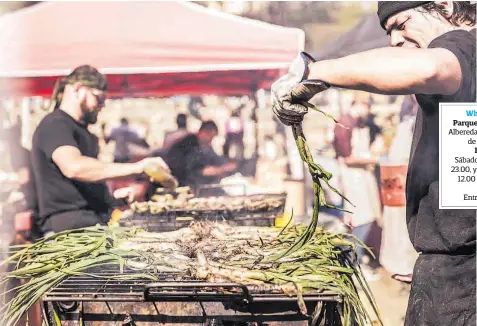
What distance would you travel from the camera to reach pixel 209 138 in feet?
15.8

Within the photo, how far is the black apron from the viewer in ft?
11.0

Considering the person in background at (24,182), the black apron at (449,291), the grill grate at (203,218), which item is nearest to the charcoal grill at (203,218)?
the grill grate at (203,218)

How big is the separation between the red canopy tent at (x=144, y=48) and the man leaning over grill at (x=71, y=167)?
0.14 m

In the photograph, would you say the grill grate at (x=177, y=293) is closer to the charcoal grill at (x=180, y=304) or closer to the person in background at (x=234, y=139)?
the charcoal grill at (x=180, y=304)

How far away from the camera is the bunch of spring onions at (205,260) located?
10.1 feet

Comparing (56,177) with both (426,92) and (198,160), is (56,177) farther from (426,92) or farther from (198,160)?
(426,92)

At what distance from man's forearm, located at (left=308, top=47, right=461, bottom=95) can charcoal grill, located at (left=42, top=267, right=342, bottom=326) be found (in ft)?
3.34

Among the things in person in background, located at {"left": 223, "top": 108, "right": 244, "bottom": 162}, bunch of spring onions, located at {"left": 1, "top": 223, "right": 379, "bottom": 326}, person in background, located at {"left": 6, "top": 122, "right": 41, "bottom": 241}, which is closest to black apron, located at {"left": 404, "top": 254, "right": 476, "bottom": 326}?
bunch of spring onions, located at {"left": 1, "top": 223, "right": 379, "bottom": 326}

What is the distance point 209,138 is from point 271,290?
2.07 metres

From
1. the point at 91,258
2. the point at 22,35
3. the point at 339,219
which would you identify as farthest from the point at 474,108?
the point at 22,35

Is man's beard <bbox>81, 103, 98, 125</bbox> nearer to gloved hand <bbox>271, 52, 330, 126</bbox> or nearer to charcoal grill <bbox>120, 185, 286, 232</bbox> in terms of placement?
charcoal grill <bbox>120, 185, 286, 232</bbox>

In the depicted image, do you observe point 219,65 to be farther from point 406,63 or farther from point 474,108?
point 406,63

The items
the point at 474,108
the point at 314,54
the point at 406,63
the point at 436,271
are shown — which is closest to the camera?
the point at 406,63

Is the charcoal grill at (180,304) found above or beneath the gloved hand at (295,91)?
beneath
